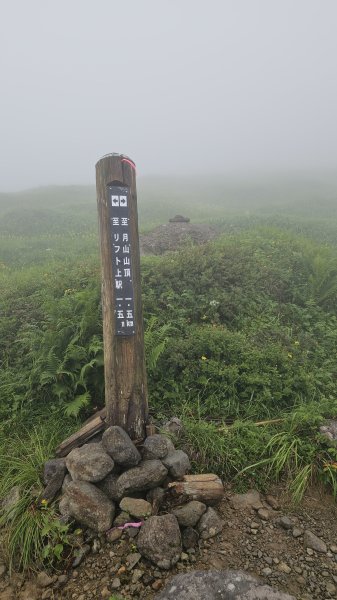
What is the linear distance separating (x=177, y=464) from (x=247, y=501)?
2.85 ft

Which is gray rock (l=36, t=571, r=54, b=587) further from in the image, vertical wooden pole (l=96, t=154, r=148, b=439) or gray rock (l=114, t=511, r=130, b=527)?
vertical wooden pole (l=96, t=154, r=148, b=439)

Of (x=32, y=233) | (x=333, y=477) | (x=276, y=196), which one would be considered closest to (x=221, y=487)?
Answer: (x=333, y=477)

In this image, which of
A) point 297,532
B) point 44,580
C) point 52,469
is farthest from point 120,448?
point 297,532

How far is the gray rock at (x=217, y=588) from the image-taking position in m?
2.85

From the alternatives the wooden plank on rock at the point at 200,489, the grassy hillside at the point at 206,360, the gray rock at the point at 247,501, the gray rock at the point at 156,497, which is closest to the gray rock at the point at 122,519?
the gray rock at the point at 156,497

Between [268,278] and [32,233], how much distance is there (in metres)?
16.1

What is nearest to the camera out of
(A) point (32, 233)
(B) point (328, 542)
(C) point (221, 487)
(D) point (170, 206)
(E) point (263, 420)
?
(B) point (328, 542)

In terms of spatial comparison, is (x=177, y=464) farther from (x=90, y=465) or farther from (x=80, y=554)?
(x=80, y=554)

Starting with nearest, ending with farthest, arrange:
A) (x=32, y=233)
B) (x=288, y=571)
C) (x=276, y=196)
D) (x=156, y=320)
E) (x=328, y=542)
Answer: (x=288, y=571) < (x=328, y=542) < (x=156, y=320) < (x=32, y=233) < (x=276, y=196)

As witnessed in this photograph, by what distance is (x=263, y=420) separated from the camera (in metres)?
4.97

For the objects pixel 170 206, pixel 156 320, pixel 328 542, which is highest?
pixel 170 206

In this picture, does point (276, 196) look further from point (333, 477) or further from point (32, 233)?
point (333, 477)

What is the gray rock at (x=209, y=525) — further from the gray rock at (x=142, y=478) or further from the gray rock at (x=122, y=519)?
the gray rock at (x=122, y=519)

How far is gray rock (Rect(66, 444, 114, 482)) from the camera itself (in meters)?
3.63
